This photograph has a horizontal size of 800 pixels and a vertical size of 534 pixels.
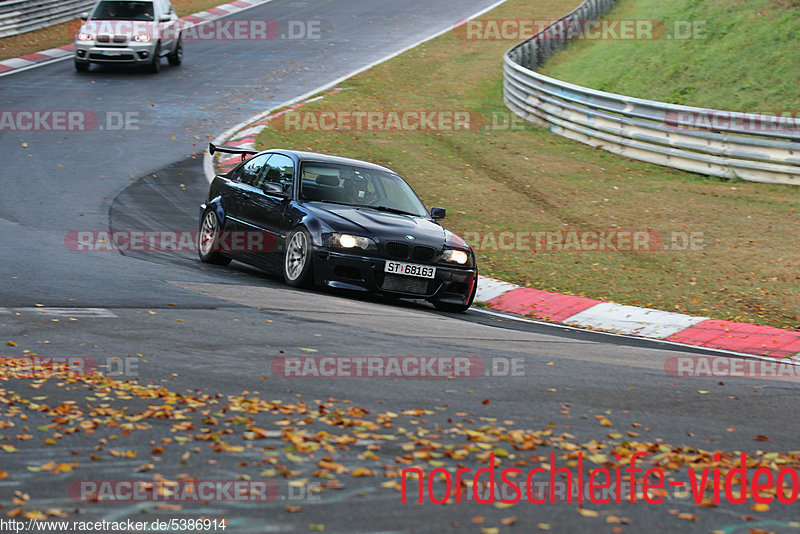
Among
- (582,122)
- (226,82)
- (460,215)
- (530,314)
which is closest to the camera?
(530,314)

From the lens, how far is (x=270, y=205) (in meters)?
→ 11.4

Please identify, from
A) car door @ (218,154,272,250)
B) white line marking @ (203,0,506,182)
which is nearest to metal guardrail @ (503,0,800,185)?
white line marking @ (203,0,506,182)

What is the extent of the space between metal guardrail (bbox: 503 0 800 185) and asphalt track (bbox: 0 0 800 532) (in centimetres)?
836

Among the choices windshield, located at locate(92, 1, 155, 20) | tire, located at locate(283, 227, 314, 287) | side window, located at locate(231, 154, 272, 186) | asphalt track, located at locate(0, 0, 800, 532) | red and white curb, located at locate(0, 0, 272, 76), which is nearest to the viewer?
asphalt track, located at locate(0, 0, 800, 532)

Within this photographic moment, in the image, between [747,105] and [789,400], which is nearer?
[789,400]

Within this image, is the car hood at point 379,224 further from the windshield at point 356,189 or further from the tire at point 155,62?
the tire at point 155,62

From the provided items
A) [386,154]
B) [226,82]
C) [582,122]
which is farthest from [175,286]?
[226,82]

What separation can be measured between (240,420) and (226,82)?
2108 centimetres

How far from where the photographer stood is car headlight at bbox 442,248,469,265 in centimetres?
1055

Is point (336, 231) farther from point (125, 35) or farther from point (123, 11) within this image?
point (123, 11)

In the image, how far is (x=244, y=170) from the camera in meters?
12.4

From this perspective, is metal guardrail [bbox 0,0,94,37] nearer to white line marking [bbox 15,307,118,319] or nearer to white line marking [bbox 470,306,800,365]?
white line marking [bbox 470,306,800,365]

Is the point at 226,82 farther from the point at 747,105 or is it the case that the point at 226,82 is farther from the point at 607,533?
the point at 607,533

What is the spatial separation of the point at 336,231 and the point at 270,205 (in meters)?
1.36
